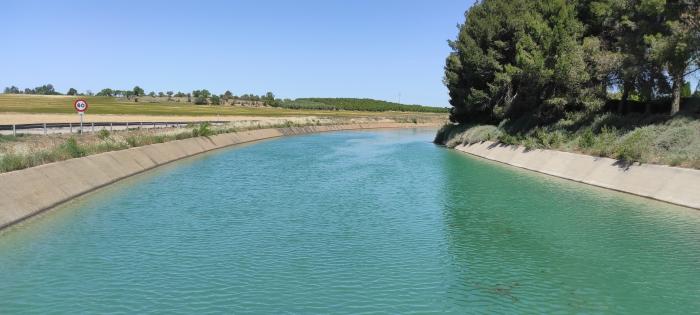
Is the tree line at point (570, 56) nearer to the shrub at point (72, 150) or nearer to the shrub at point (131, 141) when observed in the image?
the shrub at point (131, 141)

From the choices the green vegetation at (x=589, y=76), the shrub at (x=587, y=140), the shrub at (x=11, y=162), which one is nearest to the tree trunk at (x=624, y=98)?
the green vegetation at (x=589, y=76)

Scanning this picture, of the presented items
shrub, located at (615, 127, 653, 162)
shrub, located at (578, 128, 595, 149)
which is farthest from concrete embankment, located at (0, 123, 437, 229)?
shrub, located at (578, 128, 595, 149)

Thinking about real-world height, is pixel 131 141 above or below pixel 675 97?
below

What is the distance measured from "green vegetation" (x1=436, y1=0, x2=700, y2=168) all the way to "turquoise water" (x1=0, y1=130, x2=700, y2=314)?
563 centimetres

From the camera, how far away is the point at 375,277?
1414 centimetres

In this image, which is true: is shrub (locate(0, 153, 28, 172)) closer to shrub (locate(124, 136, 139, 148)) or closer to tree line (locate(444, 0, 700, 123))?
shrub (locate(124, 136, 139, 148))

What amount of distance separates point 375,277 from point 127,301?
18.6 feet

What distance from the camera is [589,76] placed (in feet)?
132

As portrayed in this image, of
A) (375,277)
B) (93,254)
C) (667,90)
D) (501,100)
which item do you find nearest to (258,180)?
(93,254)

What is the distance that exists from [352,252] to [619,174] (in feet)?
61.0

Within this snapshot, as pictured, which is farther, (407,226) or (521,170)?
(521,170)

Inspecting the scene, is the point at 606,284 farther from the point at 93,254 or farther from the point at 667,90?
the point at 667,90

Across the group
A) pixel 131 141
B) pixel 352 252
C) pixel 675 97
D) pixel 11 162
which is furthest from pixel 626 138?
pixel 131 141

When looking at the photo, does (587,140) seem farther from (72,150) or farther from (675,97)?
(72,150)
